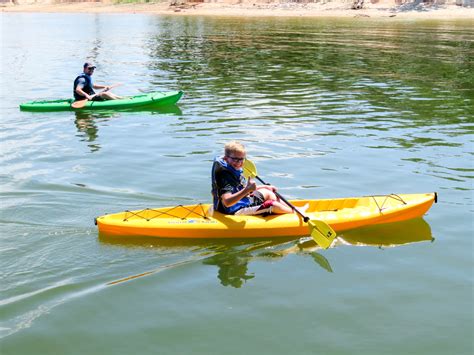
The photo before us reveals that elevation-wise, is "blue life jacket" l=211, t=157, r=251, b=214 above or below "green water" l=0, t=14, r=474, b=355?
above

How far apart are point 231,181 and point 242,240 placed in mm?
802

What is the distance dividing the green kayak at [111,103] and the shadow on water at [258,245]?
363 inches

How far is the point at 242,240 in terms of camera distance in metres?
8.38

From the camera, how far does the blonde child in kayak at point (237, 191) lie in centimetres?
796

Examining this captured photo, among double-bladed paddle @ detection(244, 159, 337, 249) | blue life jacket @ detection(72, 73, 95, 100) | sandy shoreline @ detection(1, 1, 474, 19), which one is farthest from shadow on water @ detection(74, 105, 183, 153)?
sandy shoreline @ detection(1, 1, 474, 19)

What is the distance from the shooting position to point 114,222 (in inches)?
327

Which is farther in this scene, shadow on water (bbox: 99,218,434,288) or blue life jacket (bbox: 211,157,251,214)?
blue life jacket (bbox: 211,157,251,214)

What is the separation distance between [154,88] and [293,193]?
11.9 metres

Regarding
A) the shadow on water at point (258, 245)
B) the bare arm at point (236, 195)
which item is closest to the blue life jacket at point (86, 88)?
the shadow on water at point (258, 245)

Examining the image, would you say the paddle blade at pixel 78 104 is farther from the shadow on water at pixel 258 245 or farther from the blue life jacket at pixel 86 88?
the shadow on water at pixel 258 245

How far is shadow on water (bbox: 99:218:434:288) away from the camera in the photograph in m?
7.79

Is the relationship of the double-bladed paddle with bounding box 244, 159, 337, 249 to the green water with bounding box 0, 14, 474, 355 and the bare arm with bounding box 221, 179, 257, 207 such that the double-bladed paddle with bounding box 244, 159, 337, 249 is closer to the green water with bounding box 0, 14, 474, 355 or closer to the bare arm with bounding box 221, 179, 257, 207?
the green water with bounding box 0, 14, 474, 355

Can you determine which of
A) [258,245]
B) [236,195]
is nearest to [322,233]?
[258,245]

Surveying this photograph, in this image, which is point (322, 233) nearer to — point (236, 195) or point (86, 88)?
point (236, 195)
